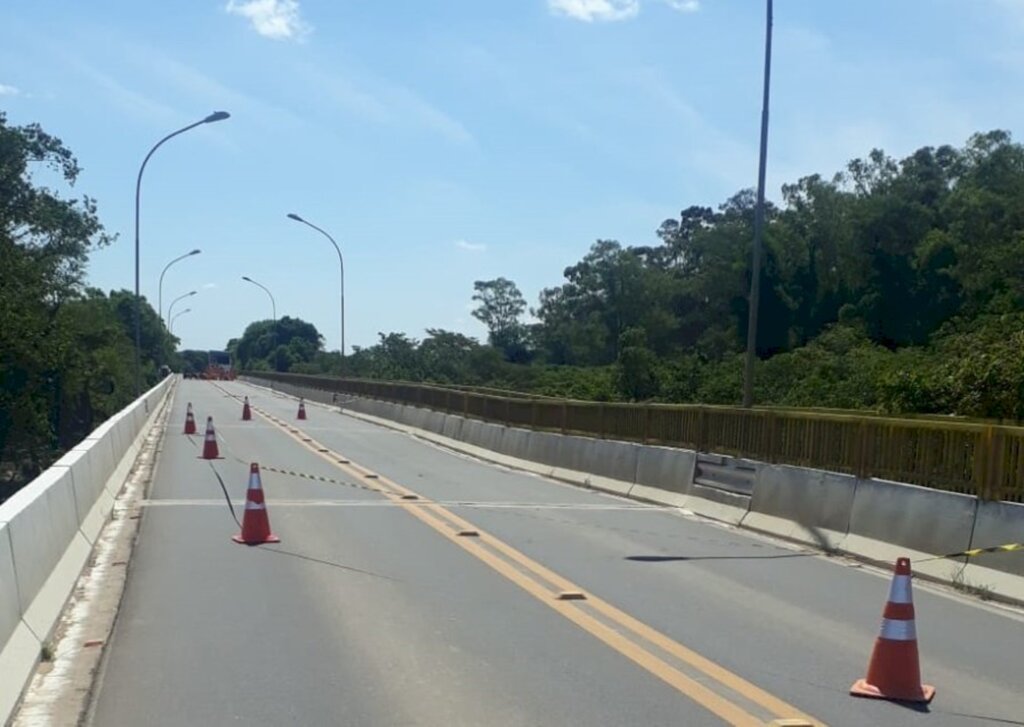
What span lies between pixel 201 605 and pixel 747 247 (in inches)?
3431

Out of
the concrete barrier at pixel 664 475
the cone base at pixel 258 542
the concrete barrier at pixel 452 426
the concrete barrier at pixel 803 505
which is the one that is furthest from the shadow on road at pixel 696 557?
the concrete barrier at pixel 452 426

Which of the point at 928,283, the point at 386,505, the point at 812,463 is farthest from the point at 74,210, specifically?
the point at 812,463

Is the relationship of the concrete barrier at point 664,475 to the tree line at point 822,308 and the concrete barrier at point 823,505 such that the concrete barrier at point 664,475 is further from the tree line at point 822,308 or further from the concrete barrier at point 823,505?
the tree line at point 822,308

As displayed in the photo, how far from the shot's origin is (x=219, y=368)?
454ft

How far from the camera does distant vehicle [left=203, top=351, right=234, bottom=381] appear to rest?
131 meters

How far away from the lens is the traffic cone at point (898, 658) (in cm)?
652

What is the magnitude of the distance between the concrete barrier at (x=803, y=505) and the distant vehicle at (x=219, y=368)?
119m

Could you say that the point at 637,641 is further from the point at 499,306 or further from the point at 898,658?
the point at 499,306

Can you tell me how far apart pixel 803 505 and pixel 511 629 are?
20.0ft

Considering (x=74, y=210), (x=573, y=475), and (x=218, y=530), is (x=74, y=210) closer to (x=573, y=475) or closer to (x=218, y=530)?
(x=573, y=475)

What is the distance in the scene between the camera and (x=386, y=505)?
1596 centimetres

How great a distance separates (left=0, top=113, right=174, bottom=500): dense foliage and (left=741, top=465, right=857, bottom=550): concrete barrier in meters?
34.5

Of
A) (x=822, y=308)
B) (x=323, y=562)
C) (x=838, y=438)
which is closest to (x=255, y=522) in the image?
(x=323, y=562)

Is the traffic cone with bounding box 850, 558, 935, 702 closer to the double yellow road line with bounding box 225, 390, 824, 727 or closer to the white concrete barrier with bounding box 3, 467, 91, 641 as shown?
the double yellow road line with bounding box 225, 390, 824, 727
